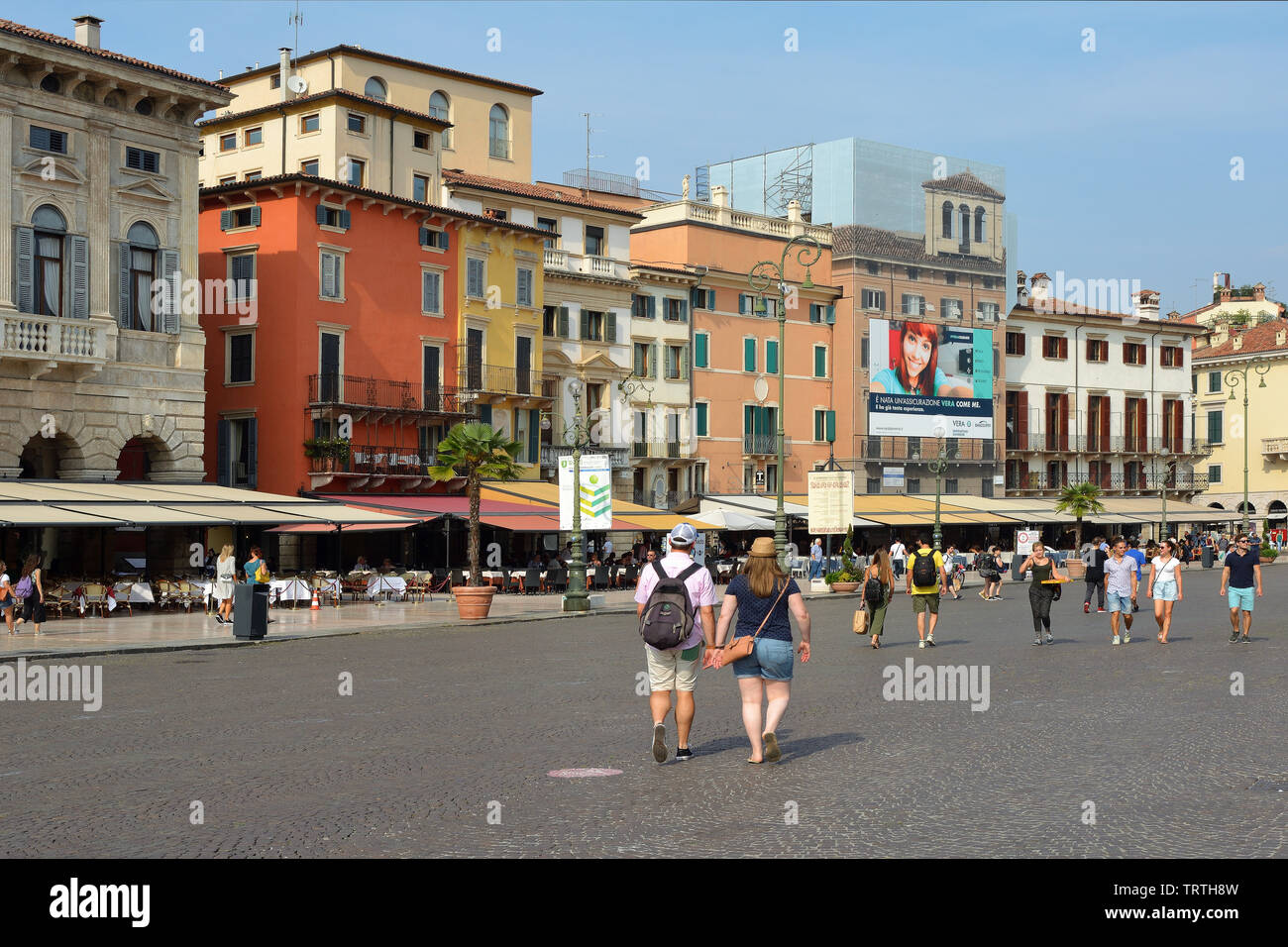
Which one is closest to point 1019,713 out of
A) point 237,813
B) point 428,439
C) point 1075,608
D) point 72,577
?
point 237,813

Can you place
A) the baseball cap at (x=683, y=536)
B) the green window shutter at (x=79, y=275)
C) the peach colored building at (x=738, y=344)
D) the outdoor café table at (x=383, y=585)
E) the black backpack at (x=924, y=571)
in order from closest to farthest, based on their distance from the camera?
the baseball cap at (x=683, y=536) < the black backpack at (x=924, y=571) < the green window shutter at (x=79, y=275) < the outdoor café table at (x=383, y=585) < the peach colored building at (x=738, y=344)

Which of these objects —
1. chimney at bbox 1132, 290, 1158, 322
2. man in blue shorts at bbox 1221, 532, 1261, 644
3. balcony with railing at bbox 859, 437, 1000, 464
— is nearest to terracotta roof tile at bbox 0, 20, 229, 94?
man in blue shorts at bbox 1221, 532, 1261, 644

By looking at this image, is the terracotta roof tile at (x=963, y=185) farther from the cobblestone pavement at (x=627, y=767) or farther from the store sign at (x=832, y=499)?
the cobblestone pavement at (x=627, y=767)

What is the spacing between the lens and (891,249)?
218 ft

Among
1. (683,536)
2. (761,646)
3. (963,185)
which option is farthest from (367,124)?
(761,646)

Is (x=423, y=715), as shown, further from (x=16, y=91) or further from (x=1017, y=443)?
(x=1017, y=443)

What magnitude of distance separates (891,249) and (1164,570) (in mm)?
45759

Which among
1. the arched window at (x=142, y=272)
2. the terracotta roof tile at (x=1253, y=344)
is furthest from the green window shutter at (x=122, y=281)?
the terracotta roof tile at (x=1253, y=344)

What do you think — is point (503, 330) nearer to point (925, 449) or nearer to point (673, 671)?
point (925, 449)

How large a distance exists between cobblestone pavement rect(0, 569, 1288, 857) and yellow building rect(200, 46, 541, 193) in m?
30.7

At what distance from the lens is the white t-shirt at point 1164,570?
22.2 m

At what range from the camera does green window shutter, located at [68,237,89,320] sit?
3425cm

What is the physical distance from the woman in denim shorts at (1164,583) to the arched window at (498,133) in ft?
123
